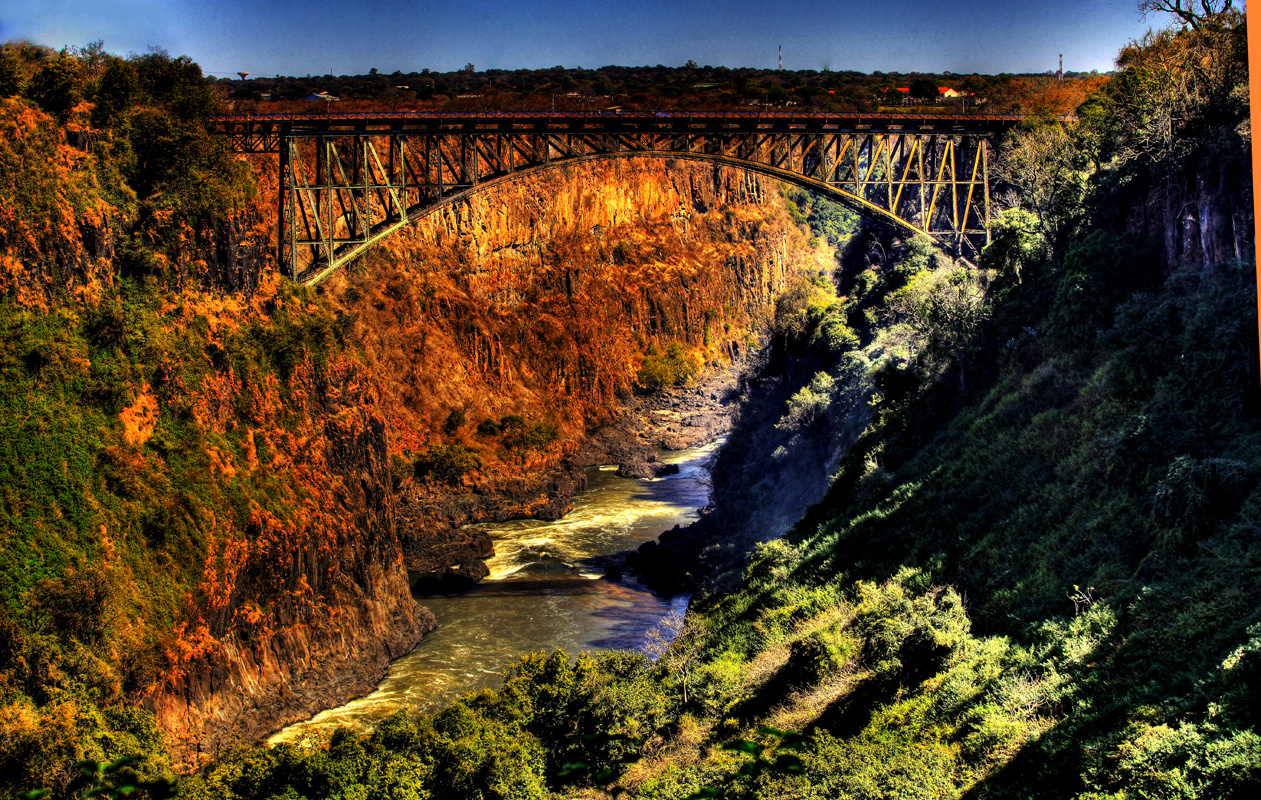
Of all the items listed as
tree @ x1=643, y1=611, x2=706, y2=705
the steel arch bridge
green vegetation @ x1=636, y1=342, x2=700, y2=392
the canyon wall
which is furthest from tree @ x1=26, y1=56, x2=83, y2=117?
green vegetation @ x1=636, y1=342, x2=700, y2=392

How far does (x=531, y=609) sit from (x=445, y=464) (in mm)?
21035

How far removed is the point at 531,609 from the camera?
151 ft

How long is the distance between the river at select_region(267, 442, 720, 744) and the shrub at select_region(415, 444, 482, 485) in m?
4.82

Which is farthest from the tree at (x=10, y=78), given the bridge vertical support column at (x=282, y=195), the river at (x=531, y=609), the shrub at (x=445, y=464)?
the shrub at (x=445, y=464)

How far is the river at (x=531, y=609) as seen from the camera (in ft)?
119

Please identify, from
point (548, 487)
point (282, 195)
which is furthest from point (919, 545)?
point (548, 487)

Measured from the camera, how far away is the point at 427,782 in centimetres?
2297

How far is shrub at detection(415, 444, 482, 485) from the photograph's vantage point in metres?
65.1

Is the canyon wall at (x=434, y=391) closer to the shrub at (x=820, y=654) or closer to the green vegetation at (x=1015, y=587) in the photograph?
the green vegetation at (x=1015, y=587)

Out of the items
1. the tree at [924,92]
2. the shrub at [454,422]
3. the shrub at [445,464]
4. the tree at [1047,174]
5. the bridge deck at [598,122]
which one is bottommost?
the shrub at [445,464]

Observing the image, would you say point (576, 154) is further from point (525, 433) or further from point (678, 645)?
point (525, 433)

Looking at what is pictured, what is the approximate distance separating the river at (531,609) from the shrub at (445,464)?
4.82 metres

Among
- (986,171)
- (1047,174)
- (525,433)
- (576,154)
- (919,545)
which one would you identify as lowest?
(525,433)

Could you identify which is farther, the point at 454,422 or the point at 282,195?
the point at 454,422
